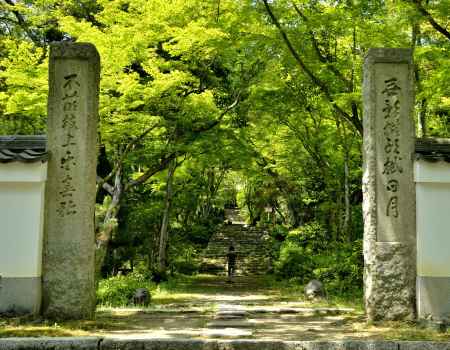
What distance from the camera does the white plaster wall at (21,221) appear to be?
26.7ft

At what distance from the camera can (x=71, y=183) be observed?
27.7ft

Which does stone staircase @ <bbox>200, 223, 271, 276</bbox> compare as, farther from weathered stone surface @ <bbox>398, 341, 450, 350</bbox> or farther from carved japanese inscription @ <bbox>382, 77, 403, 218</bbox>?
weathered stone surface @ <bbox>398, 341, 450, 350</bbox>

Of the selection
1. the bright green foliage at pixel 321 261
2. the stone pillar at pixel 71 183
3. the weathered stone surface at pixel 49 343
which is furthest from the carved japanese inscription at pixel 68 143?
→ the bright green foliage at pixel 321 261

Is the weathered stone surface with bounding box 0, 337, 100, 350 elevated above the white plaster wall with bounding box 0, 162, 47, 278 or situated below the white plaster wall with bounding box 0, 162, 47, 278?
below

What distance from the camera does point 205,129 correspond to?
1677cm

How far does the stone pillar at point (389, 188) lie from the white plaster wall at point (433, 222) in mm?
146

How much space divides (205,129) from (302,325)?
917 centimetres

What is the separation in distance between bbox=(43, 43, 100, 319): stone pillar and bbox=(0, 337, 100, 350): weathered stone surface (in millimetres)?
1726

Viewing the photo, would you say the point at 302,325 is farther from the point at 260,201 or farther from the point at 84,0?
the point at 260,201

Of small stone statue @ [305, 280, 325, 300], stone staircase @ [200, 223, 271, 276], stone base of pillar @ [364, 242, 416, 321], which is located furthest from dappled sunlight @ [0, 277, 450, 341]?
stone staircase @ [200, 223, 271, 276]

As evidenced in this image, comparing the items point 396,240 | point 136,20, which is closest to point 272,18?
point 136,20

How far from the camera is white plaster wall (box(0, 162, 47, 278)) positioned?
8141 mm

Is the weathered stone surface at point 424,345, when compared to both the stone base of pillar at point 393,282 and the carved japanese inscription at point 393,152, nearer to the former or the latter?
the stone base of pillar at point 393,282

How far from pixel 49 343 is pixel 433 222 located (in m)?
6.19
